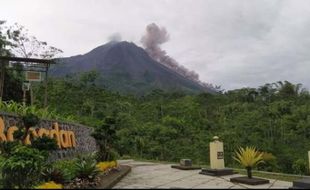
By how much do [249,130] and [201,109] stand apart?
7757mm

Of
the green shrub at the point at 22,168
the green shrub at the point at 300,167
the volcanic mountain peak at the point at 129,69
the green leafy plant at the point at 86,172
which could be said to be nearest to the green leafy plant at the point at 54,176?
the green shrub at the point at 22,168

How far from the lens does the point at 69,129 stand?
14828mm

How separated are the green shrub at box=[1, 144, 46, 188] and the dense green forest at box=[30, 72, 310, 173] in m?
13.4

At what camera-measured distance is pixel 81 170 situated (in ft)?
26.9

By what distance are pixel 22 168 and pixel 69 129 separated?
23.9 ft

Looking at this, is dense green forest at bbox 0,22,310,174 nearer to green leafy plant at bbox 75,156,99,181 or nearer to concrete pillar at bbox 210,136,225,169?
concrete pillar at bbox 210,136,225,169

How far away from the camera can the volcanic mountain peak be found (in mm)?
80312

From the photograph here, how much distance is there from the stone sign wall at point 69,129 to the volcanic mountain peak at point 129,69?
52584mm

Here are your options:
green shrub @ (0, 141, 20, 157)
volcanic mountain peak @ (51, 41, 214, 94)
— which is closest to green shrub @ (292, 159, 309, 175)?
green shrub @ (0, 141, 20, 157)

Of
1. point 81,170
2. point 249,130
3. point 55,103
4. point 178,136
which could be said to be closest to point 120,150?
point 178,136

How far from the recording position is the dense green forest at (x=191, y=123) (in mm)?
24172

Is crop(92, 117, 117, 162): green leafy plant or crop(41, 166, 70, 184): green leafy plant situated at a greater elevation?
crop(92, 117, 117, 162): green leafy plant

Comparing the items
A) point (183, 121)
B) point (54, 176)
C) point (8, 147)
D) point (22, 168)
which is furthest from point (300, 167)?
point (22, 168)

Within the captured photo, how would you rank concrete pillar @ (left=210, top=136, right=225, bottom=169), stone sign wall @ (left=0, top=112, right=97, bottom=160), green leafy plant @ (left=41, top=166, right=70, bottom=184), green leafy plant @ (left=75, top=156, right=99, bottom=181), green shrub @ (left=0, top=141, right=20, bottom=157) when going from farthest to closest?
concrete pillar @ (left=210, top=136, right=225, bottom=169), stone sign wall @ (left=0, top=112, right=97, bottom=160), green shrub @ (left=0, top=141, right=20, bottom=157), green leafy plant @ (left=75, top=156, right=99, bottom=181), green leafy plant @ (left=41, top=166, right=70, bottom=184)
